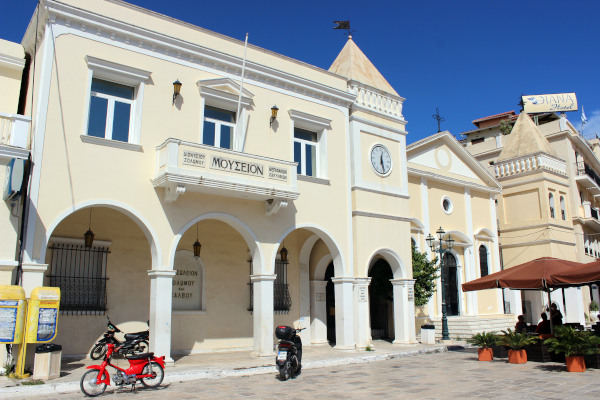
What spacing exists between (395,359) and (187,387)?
6.92 metres

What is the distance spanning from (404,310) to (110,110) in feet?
36.7

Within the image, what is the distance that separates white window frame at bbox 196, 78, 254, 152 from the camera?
14.3m

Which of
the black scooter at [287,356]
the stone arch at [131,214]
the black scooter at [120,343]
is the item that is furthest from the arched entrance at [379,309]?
the stone arch at [131,214]

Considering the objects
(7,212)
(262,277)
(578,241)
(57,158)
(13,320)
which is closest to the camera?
(13,320)

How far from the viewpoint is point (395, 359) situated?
1519 cm

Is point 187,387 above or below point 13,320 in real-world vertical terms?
below

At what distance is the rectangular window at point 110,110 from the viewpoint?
41.9 feet

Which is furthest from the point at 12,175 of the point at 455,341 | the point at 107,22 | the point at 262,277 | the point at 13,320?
the point at 455,341

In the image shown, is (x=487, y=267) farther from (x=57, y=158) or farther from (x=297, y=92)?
(x=57, y=158)

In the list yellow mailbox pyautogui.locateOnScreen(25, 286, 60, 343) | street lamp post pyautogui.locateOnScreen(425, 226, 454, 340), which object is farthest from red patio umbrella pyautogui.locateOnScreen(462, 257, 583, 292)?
yellow mailbox pyautogui.locateOnScreen(25, 286, 60, 343)

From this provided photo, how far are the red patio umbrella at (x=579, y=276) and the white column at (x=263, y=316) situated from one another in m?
7.32

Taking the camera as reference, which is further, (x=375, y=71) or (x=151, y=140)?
(x=375, y=71)

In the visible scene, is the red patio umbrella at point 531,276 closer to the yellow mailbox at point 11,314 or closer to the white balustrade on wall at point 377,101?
the white balustrade on wall at point 377,101

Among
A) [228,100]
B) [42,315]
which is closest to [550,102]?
[228,100]
